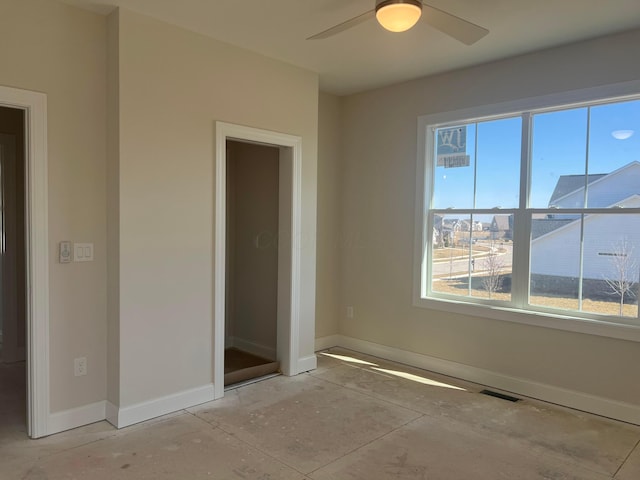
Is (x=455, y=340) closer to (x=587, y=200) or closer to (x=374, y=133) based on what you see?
(x=587, y=200)

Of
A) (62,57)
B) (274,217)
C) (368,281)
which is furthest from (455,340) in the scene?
(62,57)

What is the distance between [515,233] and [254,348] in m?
2.83

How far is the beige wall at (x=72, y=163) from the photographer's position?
2.81 metres

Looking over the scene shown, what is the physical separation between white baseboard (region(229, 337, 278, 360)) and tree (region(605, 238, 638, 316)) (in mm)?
2998

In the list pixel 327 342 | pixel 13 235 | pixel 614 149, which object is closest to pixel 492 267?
pixel 614 149

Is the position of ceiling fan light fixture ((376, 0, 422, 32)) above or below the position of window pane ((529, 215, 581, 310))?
above

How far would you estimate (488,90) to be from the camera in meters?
3.89

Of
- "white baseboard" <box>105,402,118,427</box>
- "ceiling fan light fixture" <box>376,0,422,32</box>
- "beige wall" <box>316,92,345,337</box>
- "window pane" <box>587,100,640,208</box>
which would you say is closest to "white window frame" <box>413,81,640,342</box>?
"window pane" <box>587,100,640,208</box>

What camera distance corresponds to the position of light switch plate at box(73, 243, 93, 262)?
3002 mm

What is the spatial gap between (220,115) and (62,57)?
1.09 metres

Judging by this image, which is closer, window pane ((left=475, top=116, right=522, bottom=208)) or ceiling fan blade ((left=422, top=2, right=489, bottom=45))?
ceiling fan blade ((left=422, top=2, right=489, bottom=45))

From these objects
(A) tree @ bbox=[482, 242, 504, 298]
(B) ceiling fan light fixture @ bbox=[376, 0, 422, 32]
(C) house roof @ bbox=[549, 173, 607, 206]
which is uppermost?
(B) ceiling fan light fixture @ bbox=[376, 0, 422, 32]

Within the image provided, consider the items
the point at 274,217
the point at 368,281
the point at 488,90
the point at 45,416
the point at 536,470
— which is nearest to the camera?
the point at 536,470

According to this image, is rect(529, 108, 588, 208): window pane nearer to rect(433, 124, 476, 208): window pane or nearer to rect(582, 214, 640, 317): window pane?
rect(582, 214, 640, 317): window pane
